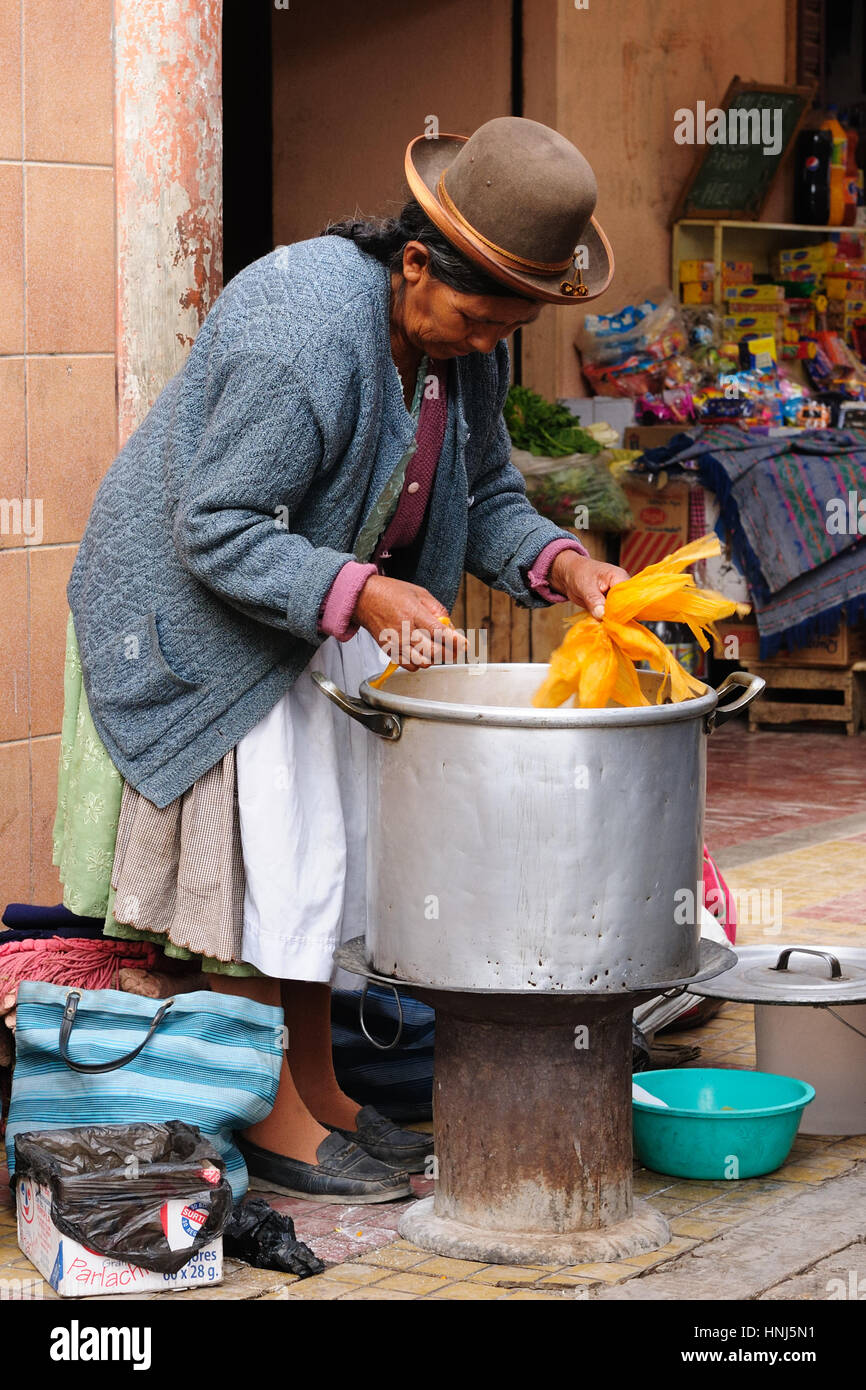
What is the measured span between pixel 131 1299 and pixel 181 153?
247 cm

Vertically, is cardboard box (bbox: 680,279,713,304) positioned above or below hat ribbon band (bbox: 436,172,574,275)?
above

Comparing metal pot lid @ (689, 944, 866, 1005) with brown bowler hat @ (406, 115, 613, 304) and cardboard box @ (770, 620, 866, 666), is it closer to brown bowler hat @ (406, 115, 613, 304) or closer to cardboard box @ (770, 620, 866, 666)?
brown bowler hat @ (406, 115, 613, 304)

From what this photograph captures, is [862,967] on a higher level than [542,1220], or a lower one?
higher

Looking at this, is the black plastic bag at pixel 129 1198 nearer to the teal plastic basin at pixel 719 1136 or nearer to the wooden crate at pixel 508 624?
the teal plastic basin at pixel 719 1136

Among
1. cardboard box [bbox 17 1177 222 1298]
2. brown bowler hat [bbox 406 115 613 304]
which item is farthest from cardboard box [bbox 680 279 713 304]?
cardboard box [bbox 17 1177 222 1298]

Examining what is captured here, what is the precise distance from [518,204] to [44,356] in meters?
1.63

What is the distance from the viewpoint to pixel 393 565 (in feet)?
11.3

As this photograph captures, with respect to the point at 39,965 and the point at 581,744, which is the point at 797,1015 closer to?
the point at 581,744

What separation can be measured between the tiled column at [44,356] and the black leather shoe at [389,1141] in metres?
1.07

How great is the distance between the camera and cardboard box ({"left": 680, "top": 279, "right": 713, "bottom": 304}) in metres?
9.55

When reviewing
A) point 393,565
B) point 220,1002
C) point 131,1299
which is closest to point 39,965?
point 220,1002

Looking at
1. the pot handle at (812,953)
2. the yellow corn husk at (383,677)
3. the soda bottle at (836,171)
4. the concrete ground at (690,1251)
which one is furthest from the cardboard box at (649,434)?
the yellow corn husk at (383,677)

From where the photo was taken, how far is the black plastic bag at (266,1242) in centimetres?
294

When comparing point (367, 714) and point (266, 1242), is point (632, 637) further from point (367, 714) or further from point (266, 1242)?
point (266, 1242)
